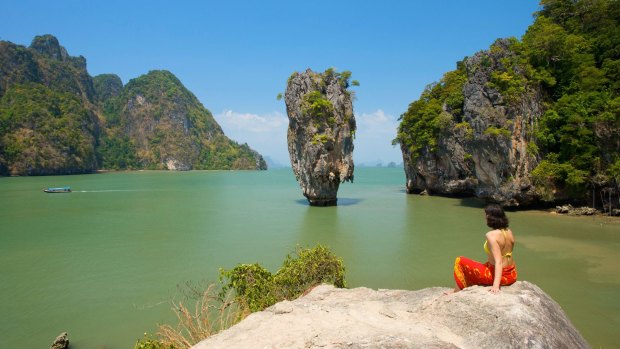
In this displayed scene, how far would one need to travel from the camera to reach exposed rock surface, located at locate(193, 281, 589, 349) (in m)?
3.27

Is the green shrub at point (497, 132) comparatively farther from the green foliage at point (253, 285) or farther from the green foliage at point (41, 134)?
the green foliage at point (41, 134)

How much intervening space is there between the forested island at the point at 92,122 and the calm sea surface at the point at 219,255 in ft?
198

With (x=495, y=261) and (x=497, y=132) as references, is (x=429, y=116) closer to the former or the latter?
(x=497, y=132)

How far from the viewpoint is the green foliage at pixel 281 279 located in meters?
7.00

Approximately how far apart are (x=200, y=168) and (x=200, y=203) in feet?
311

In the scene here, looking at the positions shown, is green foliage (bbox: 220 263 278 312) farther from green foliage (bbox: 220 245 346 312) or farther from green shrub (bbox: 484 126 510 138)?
green shrub (bbox: 484 126 510 138)

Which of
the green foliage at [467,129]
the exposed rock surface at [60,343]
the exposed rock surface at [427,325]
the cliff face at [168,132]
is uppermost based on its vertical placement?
the cliff face at [168,132]

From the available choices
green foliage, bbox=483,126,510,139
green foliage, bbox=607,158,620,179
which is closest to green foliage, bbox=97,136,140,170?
green foliage, bbox=483,126,510,139

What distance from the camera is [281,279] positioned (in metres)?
7.28

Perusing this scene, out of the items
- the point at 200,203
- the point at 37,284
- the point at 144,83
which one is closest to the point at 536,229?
the point at 37,284

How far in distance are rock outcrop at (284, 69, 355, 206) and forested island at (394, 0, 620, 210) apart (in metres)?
7.38

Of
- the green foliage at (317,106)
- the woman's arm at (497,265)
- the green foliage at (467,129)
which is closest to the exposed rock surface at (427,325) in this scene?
the woman's arm at (497,265)

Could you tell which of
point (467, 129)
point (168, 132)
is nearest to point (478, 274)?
point (467, 129)

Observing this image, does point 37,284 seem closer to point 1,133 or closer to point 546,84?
point 546,84
